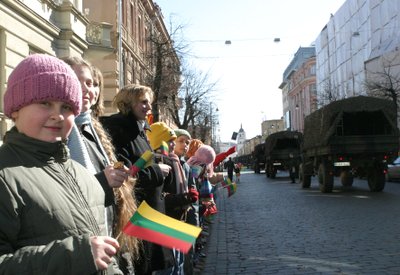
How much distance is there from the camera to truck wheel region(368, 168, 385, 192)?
1767 centimetres

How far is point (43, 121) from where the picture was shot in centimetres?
193

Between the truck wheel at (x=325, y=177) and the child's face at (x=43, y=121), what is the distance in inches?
648

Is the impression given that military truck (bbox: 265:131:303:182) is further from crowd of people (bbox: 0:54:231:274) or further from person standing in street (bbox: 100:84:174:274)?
crowd of people (bbox: 0:54:231:274)

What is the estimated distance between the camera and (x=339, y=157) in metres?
17.5

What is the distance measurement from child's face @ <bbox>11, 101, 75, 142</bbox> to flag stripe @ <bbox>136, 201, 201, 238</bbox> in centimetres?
42

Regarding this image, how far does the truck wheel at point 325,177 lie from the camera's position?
1783cm

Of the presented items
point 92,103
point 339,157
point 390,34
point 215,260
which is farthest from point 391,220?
point 390,34

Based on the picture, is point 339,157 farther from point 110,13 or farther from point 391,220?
point 110,13

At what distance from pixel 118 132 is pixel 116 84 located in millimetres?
20031

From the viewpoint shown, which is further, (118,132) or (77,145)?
(118,132)

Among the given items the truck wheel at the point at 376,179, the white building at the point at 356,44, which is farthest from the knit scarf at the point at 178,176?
the white building at the point at 356,44

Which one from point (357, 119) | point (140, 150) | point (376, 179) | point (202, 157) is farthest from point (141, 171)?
point (357, 119)

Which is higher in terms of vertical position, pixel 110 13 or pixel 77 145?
pixel 110 13

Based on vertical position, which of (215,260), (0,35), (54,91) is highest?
(0,35)
